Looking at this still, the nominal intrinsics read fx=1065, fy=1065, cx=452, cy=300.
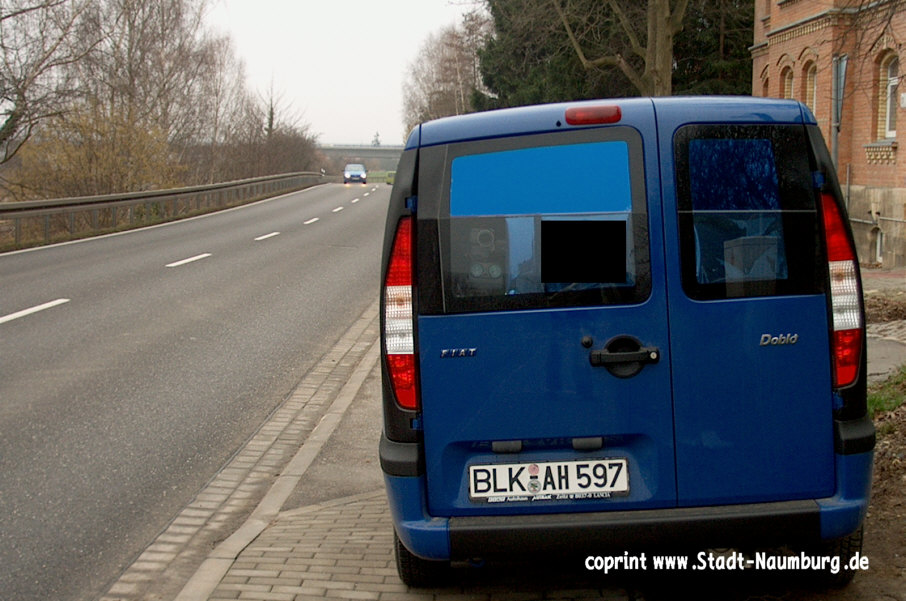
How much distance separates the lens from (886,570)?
15.0ft

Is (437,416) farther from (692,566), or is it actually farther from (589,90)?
(589,90)

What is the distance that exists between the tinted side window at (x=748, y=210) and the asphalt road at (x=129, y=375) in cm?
315

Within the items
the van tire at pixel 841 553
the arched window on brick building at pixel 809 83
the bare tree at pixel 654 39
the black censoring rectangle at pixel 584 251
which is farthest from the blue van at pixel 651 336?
the arched window on brick building at pixel 809 83

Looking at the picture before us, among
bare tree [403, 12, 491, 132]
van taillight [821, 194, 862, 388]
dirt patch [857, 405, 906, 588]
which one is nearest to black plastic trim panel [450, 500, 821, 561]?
van taillight [821, 194, 862, 388]

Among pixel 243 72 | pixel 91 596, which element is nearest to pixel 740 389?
pixel 91 596

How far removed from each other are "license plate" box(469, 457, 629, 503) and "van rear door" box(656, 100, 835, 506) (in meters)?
0.24

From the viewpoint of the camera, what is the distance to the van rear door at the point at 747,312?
3965mm

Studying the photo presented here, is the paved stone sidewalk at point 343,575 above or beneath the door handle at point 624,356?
beneath

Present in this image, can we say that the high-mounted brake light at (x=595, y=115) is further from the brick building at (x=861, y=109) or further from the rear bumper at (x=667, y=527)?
the brick building at (x=861, y=109)

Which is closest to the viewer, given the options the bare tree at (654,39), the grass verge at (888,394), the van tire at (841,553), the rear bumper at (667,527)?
the rear bumper at (667,527)

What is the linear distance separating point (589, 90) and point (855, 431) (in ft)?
121

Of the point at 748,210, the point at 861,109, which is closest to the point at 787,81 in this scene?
the point at 861,109

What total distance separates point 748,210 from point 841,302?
1.62ft

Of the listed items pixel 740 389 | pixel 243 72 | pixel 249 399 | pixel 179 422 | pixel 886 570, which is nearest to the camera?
pixel 740 389
